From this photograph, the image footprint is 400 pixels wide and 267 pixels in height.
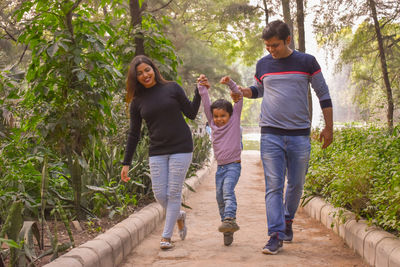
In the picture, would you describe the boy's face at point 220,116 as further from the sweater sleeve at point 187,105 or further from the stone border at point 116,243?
the stone border at point 116,243

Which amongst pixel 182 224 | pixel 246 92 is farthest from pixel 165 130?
pixel 182 224

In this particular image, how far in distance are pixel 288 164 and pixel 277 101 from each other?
58 centimetres

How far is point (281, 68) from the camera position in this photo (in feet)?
13.3

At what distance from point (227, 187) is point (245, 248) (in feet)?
1.93

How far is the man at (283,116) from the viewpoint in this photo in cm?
400

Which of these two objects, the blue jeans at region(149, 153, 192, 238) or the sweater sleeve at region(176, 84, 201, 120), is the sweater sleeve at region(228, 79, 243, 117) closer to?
the sweater sleeve at region(176, 84, 201, 120)

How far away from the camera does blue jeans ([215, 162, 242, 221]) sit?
14.3 feet

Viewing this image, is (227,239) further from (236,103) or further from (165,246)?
(236,103)

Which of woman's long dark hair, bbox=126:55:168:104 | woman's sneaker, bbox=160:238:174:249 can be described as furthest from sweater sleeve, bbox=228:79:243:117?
woman's sneaker, bbox=160:238:174:249

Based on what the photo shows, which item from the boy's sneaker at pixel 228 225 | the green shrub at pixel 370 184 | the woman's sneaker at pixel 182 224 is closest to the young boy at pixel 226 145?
the boy's sneaker at pixel 228 225

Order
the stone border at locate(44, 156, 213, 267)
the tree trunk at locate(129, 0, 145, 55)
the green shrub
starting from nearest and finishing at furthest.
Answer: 1. the stone border at locate(44, 156, 213, 267)
2. the green shrub
3. the tree trunk at locate(129, 0, 145, 55)

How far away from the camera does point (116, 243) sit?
3.79 metres

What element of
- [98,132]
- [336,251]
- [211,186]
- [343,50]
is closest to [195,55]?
[343,50]

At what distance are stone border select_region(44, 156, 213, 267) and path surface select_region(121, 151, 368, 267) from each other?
0.10m
